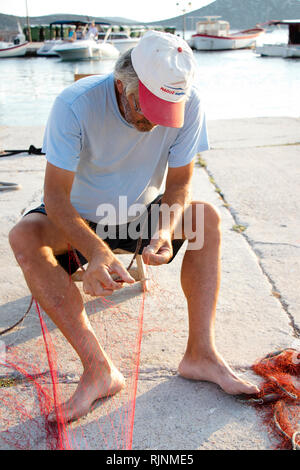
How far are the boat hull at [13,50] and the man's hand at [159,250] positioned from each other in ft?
138

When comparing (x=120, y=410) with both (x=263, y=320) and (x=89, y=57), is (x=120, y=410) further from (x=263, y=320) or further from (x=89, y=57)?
(x=89, y=57)

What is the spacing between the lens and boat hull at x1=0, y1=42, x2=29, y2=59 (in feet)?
129

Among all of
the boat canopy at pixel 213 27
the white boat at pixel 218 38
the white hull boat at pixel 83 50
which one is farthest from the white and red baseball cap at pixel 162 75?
the boat canopy at pixel 213 27

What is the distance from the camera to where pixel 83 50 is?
34.6 m

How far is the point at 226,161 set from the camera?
4996 millimetres

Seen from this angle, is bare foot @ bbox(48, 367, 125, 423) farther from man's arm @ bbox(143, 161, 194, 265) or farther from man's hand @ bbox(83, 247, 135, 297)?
man's arm @ bbox(143, 161, 194, 265)

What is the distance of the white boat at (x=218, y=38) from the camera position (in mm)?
46719

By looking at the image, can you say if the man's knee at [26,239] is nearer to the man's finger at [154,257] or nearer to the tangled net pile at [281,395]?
the man's finger at [154,257]

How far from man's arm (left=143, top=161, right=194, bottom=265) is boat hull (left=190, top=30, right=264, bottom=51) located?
48.6 metres

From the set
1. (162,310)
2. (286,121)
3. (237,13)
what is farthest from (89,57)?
(237,13)

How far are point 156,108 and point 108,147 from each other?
34cm

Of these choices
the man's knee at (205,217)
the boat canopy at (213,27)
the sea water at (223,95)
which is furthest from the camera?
the boat canopy at (213,27)

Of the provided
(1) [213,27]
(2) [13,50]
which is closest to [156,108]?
(2) [13,50]

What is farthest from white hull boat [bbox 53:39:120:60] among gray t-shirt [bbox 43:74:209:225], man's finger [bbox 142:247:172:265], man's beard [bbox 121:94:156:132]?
man's finger [bbox 142:247:172:265]
